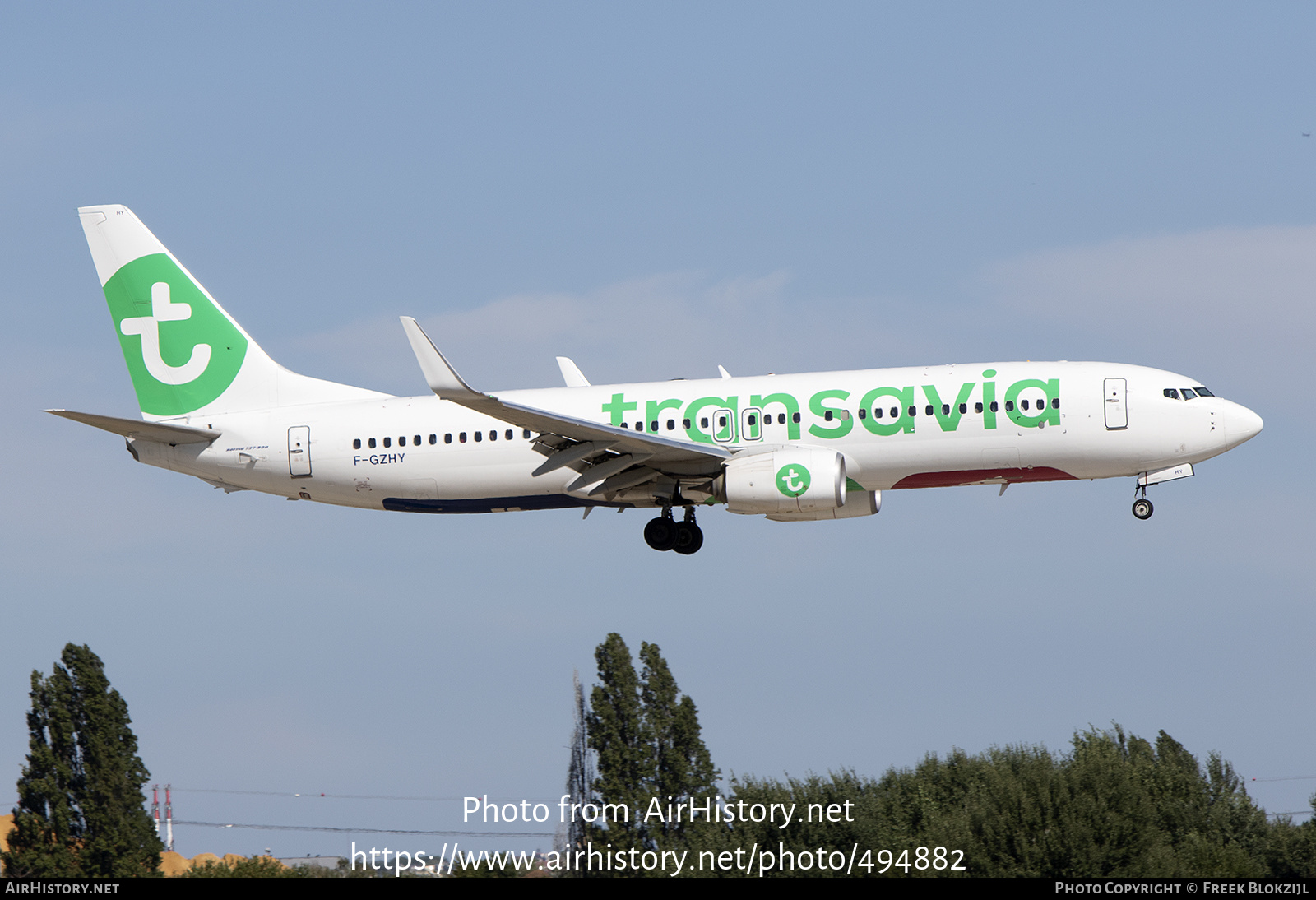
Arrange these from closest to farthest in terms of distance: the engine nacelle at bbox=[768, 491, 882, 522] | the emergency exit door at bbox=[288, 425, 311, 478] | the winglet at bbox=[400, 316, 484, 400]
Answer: the winglet at bbox=[400, 316, 484, 400] → the engine nacelle at bbox=[768, 491, 882, 522] → the emergency exit door at bbox=[288, 425, 311, 478]

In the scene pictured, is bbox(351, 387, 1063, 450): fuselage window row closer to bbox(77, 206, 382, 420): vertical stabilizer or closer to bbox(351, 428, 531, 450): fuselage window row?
bbox(351, 428, 531, 450): fuselage window row

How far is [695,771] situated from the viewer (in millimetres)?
71875

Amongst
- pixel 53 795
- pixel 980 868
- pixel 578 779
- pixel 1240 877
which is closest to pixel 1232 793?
pixel 1240 877

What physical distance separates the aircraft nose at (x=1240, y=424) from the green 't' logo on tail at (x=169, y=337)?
2714cm

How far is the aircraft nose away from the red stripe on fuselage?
155 inches

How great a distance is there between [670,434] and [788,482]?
150 inches

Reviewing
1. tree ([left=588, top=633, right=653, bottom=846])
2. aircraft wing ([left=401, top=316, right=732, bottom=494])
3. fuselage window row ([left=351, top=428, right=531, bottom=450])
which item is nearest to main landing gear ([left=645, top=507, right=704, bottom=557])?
aircraft wing ([left=401, top=316, right=732, bottom=494])

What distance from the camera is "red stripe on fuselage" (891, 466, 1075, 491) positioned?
40656 mm

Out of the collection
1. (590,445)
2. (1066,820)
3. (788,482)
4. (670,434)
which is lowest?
(1066,820)

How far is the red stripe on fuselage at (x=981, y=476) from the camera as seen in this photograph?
40656 millimetres

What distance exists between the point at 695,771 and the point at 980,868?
15.4m

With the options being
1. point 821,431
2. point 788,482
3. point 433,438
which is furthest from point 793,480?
point 433,438

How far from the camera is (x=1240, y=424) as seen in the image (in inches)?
1593

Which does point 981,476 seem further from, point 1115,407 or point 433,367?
point 433,367
